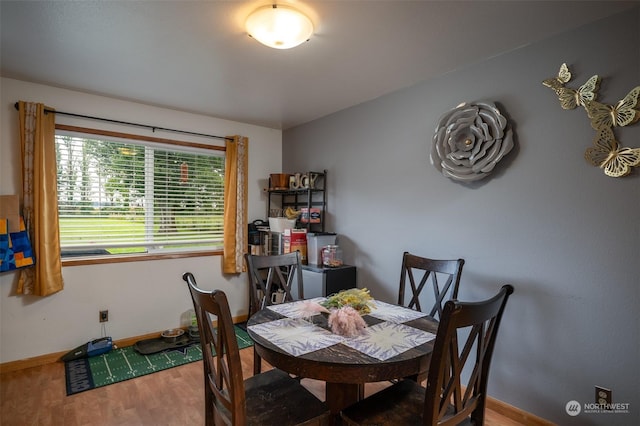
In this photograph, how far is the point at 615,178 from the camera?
1674mm

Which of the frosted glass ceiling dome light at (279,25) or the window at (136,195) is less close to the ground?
the frosted glass ceiling dome light at (279,25)

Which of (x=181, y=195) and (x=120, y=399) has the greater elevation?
(x=181, y=195)

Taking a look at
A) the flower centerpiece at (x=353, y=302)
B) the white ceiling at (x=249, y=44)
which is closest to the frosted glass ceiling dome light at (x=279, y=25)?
the white ceiling at (x=249, y=44)

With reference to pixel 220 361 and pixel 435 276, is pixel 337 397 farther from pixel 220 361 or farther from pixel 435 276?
pixel 435 276

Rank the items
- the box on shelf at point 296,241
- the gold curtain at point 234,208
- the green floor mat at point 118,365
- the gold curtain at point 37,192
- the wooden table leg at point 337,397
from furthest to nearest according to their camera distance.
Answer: the gold curtain at point 234,208 < the box on shelf at point 296,241 < the gold curtain at point 37,192 < the green floor mat at point 118,365 < the wooden table leg at point 337,397

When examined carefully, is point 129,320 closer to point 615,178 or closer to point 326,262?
point 326,262

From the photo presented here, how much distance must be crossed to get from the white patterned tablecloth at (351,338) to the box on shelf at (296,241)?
1.55 metres

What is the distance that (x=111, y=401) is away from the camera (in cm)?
218

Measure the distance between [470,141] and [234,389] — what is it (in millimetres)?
1997

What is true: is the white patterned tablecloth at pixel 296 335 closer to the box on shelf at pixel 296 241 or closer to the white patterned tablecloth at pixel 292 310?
the white patterned tablecloth at pixel 292 310

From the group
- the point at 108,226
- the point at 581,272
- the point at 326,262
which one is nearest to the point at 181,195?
the point at 108,226

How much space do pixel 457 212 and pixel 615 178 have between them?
2.86ft

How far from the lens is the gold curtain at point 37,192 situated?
2.55 m

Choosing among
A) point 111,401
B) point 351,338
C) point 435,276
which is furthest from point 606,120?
point 111,401
